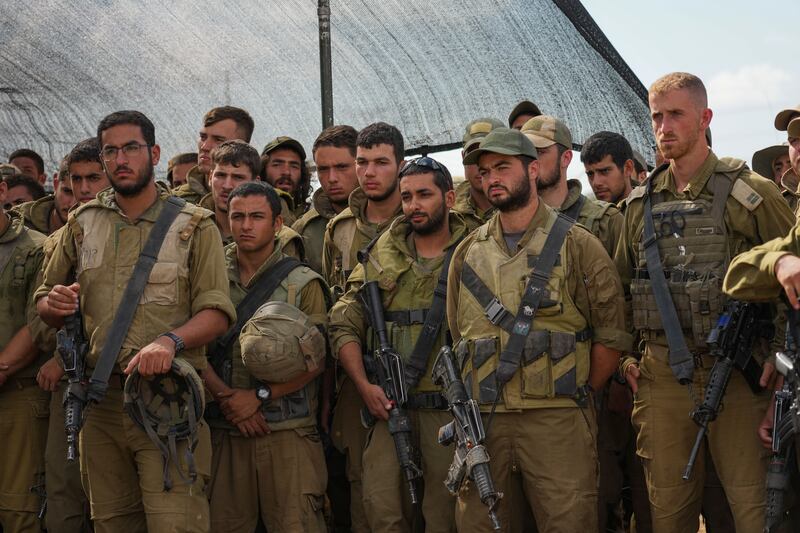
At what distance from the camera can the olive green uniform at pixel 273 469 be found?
21.1 feet

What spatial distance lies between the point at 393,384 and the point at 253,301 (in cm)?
97

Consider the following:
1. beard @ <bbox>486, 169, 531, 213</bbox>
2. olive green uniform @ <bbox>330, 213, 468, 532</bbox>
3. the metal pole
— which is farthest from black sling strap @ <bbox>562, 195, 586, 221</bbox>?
the metal pole

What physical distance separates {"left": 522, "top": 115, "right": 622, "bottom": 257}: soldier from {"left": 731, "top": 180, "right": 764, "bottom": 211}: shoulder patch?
1103mm

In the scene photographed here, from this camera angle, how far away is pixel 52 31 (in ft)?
40.2

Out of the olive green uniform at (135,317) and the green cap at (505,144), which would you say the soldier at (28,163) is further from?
the green cap at (505,144)

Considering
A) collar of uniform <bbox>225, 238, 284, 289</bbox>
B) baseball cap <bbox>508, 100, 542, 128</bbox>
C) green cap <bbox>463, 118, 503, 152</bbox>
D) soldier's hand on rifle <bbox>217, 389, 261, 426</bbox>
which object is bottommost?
soldier's hand on rifle <bbox>217, 389, 261, 426</bbox>

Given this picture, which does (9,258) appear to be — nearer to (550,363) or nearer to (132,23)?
(550,363)

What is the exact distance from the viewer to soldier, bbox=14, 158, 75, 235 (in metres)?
8.16

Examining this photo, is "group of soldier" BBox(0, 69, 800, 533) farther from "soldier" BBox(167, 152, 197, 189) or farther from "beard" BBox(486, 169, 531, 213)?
"soldier" BBox(167, 152, 197, 189)

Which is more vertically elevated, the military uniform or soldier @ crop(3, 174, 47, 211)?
soldier @ crop(3, 174, 47, 211)

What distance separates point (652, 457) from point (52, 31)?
29.1ft

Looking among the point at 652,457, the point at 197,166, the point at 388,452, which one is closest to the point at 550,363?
the point at 652,457

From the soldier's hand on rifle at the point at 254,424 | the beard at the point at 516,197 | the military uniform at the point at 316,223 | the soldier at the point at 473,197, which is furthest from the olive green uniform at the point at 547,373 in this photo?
the military uniform at the point at 316,223

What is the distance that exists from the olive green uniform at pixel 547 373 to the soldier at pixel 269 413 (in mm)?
1023
